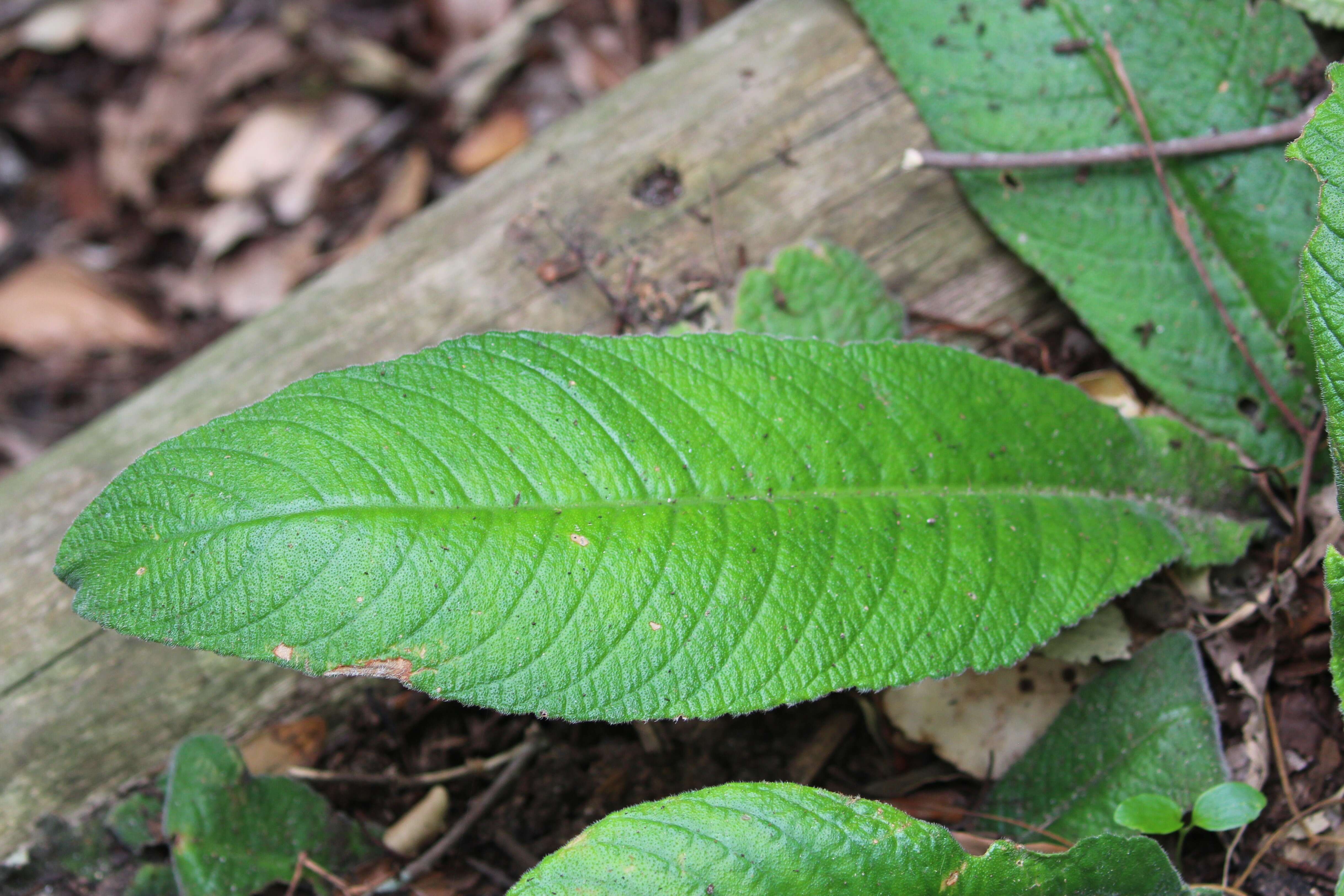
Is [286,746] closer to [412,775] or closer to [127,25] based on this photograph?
[412,775]

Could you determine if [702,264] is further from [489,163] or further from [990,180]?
[489,163]

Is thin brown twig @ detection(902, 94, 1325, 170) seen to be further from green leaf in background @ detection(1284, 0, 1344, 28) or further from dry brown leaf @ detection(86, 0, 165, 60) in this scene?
dry brown leaf @ detection(86, 0, 165, 60)

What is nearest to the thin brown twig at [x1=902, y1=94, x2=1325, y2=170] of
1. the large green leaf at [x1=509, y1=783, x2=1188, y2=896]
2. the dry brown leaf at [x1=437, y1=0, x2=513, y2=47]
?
the large green leaf at [x1=509, y1=783, x2=1188, y2=896]

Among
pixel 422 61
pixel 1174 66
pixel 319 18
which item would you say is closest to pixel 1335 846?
pixel 1174 66

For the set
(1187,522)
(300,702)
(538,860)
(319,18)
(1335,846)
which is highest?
(319,18)

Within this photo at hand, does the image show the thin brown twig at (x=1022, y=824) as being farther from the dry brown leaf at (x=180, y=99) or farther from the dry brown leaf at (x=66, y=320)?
the dry brown leaf at (x=180, y=99)

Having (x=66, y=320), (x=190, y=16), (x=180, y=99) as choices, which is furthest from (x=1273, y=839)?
(x=190, y=16)

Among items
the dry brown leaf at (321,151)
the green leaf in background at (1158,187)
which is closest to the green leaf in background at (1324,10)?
the green leaf in background at (1158,187)

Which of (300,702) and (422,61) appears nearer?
(300,702)
